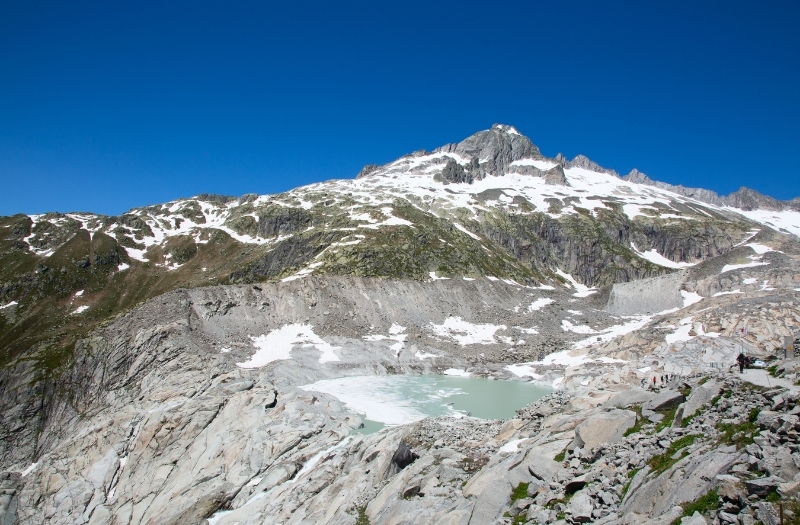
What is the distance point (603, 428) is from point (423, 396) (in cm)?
3390

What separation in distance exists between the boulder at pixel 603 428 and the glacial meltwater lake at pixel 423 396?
21.5 metres

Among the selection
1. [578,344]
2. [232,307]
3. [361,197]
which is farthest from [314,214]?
[578,344]

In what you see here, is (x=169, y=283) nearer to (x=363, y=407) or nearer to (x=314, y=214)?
(x=314, y=214)

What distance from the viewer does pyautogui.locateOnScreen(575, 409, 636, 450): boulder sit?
571 inches

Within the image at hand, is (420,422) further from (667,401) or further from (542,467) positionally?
(667,401)

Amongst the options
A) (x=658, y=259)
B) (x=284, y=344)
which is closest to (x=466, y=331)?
(x=284, y=344)

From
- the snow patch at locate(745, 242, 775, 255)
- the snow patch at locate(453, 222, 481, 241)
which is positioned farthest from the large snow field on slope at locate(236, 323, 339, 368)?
the snow patch at locate(745, 242, 775, 255)

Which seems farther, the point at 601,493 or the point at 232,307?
the point at 232,307

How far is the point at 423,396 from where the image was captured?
47406 mm

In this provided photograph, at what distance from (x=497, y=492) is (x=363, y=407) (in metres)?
29.3

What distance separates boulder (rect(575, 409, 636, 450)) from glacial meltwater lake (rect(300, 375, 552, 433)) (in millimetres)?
21476

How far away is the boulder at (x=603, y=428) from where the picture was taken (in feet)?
47.6

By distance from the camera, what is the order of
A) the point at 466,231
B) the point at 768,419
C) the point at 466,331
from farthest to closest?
the point at 466,231 < the point at 466,331 < the point at 768,419

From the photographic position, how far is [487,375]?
188 feet
